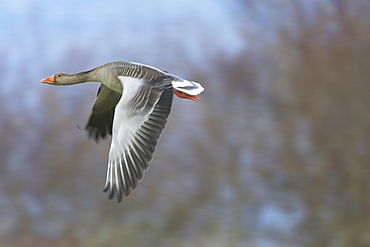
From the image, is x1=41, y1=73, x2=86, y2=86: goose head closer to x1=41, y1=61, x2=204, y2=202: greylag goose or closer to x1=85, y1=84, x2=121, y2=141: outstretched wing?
x1=85, y1=84, x2=121, y2=141: outstretched wing

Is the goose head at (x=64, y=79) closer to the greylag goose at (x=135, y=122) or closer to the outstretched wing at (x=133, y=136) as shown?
the greylag goose at (x=135, y=122)

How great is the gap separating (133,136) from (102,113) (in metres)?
0.42

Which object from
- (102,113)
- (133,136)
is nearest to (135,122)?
(133,136)

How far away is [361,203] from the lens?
5156 millimetres

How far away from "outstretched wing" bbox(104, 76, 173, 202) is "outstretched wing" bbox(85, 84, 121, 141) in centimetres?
32

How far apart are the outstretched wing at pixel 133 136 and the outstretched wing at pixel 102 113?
319 millimetres

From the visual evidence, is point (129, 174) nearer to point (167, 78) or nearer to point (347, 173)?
point (167, 78)

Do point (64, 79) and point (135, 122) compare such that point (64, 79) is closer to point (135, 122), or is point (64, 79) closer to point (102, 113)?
point (102, 113)

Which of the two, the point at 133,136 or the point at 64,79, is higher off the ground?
the point at 64,79

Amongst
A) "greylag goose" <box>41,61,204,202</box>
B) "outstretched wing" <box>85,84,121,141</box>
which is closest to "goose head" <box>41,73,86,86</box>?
"outstretched wing" <box>85,84,121,141</box>

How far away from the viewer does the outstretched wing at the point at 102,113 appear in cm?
201

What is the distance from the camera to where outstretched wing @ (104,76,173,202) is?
5.44 ft

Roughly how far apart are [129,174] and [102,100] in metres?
0.42

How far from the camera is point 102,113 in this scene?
2064 millimetres
